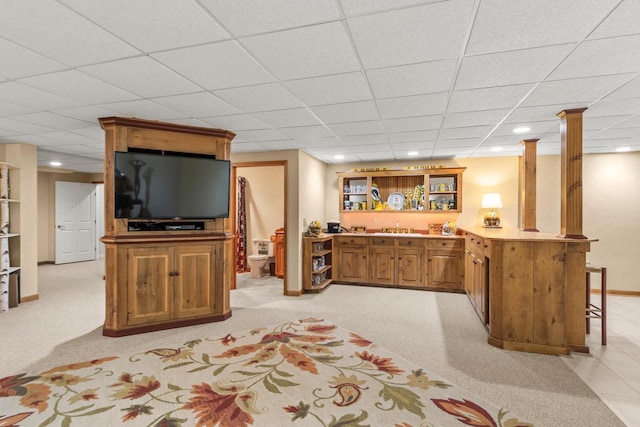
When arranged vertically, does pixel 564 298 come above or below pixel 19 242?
below

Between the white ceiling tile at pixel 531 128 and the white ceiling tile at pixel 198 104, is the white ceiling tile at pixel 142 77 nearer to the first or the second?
the white ceiling tile at pixel 198 104

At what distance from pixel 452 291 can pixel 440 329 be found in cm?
198

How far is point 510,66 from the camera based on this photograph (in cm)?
239

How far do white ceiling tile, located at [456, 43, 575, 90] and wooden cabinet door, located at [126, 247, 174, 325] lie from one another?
3507 millimetres

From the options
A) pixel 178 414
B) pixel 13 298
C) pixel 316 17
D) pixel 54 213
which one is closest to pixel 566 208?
Answer: pixel 316 17

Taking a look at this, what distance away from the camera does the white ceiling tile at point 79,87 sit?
2594 mm

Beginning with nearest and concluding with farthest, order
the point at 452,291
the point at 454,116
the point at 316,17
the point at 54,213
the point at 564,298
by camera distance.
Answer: the point at 316,17
the point at 564,298
the point at 454,116
the point at 452,291
the point at 54,213

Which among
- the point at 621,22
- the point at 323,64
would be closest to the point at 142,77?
the point at 323,64

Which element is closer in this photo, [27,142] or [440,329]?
[440,329]

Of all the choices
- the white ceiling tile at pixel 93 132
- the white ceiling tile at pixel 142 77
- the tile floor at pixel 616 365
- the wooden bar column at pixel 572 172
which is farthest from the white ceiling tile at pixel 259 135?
the tile floor at pixel 616 365

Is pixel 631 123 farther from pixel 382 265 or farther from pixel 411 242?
pixel 382 265

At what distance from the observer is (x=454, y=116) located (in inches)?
142

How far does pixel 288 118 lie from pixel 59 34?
2118mm

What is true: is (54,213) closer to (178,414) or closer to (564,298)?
(178,414)
